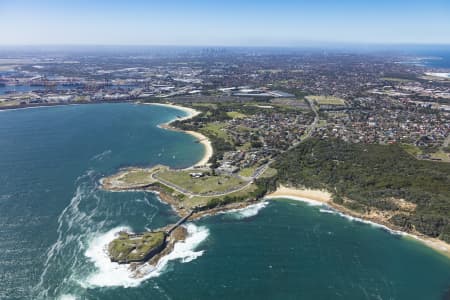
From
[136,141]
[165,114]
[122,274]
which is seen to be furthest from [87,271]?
[165,114]

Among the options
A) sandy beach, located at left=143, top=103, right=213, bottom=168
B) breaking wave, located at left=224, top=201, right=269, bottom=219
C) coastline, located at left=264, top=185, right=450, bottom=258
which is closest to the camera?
coastline, located at left=264, top=185, right=450, bottom=258

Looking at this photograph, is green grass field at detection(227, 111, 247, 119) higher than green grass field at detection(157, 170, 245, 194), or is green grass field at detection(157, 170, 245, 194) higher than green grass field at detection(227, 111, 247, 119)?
green grass field at detection(227, 111, 247, 119)

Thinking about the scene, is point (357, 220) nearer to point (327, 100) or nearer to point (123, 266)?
point (123, 266)

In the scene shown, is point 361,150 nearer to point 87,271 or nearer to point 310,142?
point 310,142

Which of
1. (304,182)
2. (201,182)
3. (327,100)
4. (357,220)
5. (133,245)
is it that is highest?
(327,100)

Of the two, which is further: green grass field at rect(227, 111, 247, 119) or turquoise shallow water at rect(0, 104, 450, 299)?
green grass field at rect(227, 111, 247, 119)

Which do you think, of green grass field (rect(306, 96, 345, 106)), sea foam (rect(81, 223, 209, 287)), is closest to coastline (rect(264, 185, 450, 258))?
sea foam (rect(81, 223, 209, 287))

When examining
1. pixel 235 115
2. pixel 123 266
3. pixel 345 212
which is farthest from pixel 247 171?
pixel 235 115

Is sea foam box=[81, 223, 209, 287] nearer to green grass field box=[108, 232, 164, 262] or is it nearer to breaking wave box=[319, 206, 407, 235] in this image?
green grass field box=[108, 232, 164, 262]
